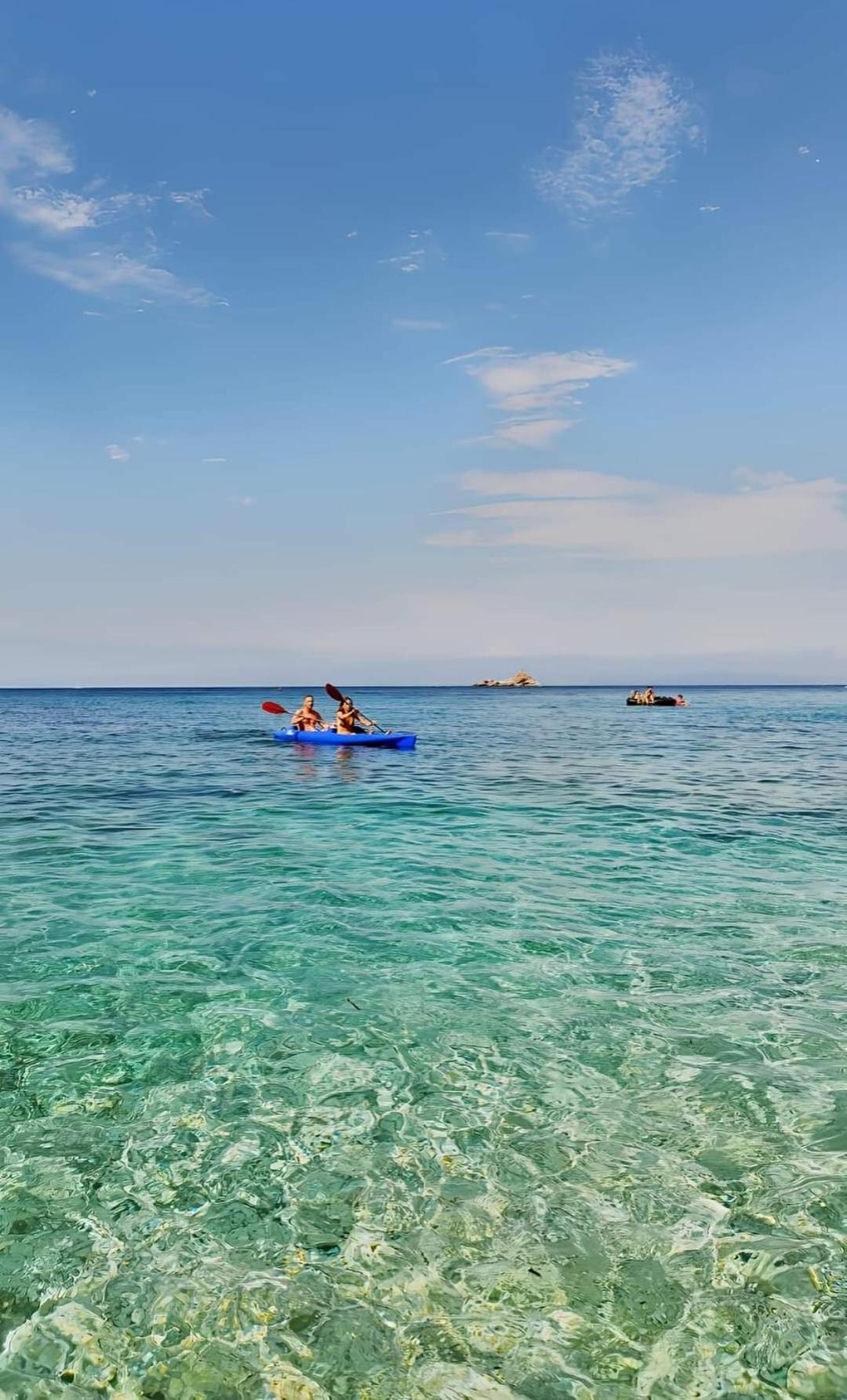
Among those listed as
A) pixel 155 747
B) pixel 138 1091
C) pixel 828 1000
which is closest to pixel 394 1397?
pixel 138 1091

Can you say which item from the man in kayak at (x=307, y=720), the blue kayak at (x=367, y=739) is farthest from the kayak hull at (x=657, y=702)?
the blue kayak at (x=367, y=739)

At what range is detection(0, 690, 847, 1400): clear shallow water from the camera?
11.5ft

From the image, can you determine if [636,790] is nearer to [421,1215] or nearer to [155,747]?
[421,1215]

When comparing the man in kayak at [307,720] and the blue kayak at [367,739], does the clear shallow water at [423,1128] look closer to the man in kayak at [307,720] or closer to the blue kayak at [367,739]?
the blue kayak at [367,739]

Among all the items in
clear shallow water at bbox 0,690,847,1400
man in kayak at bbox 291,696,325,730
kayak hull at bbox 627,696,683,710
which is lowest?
clear shallow water at bbox 0,690,847,1400

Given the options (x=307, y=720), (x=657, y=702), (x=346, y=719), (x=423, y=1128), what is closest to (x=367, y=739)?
(x=346, y=719)

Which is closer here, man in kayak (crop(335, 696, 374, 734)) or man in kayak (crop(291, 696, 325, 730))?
man in kayak (crop(335, 696, 374, 734))

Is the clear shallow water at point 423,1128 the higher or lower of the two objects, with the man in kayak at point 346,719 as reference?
lower

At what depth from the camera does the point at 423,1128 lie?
17.1 feet

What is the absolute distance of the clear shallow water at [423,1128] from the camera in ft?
11.5

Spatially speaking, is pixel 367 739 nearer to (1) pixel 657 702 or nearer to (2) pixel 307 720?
(2) pixel 307 720

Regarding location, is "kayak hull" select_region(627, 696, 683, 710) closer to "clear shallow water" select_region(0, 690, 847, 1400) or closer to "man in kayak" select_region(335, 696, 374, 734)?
"man in kayak" select_region(335, 696, 374, 734)

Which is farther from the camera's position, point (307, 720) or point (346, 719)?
point (307, 720)

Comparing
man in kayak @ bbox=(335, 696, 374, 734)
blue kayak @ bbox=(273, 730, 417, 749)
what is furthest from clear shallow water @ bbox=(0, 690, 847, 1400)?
man in kayak @ bbox=(335, 696, 374, 734)
